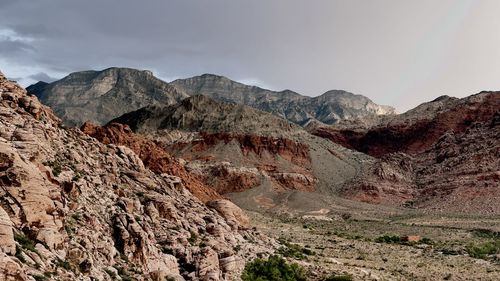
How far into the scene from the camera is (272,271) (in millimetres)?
36281

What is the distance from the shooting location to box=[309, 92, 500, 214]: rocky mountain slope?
107 metres

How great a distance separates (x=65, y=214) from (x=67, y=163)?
589cm

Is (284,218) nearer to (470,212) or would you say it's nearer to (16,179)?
(470,212)

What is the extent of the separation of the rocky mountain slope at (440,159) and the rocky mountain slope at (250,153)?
869cm

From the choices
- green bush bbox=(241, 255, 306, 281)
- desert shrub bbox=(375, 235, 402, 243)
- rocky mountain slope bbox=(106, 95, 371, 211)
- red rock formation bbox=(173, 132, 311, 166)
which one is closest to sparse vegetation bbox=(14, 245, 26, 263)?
green bush bbox=(241, 255, 306, 281)

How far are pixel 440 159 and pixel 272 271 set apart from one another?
10438cm

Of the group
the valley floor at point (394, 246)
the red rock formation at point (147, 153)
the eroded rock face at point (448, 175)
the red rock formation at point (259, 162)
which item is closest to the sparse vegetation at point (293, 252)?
the valley floor at point (394, 246)

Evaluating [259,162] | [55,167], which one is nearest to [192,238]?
[55,167]

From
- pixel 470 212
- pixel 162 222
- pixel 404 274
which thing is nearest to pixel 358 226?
pixel 470 212

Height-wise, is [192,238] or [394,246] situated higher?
[192,238]

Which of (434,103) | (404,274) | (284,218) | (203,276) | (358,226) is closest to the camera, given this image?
(203,276)

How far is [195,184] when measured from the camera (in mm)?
73812

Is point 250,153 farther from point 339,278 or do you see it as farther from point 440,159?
point 339,278

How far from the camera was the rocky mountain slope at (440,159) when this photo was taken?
10731 cm
